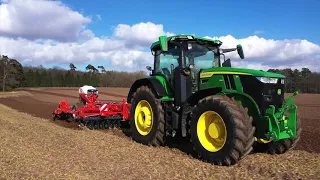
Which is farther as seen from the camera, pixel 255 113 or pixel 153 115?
pixel 153 115

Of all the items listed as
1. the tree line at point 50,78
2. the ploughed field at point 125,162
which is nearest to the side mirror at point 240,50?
the ploughed field at point 125,162

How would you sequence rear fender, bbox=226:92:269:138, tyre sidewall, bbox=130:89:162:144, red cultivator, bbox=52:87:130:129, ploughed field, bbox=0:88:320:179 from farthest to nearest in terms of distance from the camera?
red cultivator, bbox=52:87:130:129, tyre sidewall, bbox=130:89:162:144, rear fender, bbox=226:92:269:138, ploughed field, bbox=0:88:320:179

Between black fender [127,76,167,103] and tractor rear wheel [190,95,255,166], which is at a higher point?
black fender [127,76,167,103]

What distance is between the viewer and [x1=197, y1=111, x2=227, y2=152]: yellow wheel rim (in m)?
5.99

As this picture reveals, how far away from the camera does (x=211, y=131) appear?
20.0 feet

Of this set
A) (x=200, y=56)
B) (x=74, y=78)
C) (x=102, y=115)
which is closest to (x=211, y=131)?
(x=200, y=56)

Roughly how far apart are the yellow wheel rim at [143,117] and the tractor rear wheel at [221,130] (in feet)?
5.92

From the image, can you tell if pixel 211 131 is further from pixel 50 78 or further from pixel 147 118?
pixel 50 78

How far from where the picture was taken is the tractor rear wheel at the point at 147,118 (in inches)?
292

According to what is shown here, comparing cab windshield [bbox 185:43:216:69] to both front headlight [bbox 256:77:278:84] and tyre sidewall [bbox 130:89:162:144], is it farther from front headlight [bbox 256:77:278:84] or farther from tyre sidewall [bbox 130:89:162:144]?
front headlight [bbox 256:77:278:84]

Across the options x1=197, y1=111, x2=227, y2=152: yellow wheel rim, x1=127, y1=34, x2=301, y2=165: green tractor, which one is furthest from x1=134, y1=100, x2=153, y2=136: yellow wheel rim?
x1=197, y1=111, x2=227, y2=152: yellow wheel rim

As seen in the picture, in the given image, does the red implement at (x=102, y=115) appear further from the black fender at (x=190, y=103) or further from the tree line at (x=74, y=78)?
the tree line at (x=74, y=78)

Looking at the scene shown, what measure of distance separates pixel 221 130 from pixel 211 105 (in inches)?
19.9

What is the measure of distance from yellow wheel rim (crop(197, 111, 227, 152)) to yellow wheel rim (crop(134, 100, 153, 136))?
1.91 metres
